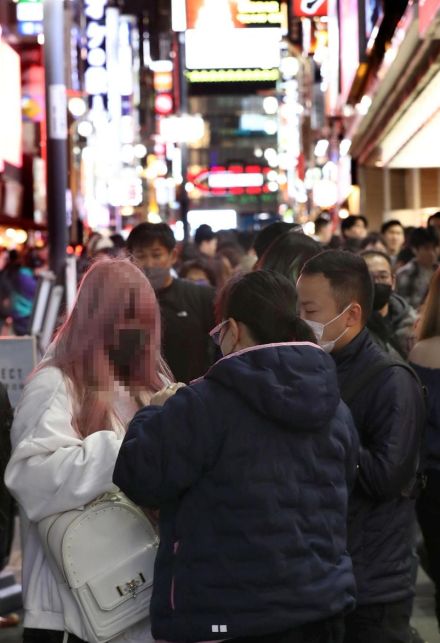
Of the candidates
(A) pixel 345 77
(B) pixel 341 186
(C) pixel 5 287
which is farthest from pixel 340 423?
(B) pixel 341 186

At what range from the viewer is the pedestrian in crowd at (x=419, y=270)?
10.9m

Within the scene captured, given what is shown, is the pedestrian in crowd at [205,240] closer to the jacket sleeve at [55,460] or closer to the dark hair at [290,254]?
the dark hair at [290,254]

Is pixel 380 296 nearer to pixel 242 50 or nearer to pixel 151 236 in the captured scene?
pixel 151 236

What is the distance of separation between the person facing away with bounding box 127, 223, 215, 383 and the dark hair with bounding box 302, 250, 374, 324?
9.68 ft

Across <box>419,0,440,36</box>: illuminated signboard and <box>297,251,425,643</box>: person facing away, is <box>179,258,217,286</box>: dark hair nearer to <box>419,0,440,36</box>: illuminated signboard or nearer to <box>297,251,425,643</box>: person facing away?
<box>419,0,440,36</box>: illuminated signboard

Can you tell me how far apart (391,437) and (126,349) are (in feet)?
3.66

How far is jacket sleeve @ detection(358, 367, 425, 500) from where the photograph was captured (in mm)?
4539

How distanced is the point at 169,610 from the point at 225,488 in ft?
1.24

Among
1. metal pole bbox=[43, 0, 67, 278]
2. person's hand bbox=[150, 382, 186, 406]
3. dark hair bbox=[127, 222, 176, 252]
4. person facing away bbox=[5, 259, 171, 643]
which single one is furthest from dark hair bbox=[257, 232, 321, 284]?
metal pole bbox=[43, 0, 67, 278]

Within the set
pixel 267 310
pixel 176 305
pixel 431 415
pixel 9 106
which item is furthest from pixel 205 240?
pixel 9 106

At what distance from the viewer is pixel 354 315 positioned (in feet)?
15.9

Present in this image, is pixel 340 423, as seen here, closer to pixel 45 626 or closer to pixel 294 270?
pixel 45 626

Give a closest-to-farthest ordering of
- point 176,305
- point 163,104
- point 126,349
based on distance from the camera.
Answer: point 126,349
point 176,305
point 163,104

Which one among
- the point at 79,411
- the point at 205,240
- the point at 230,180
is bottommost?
the point at 79,411
